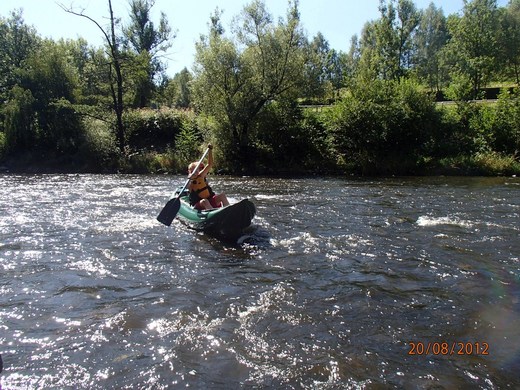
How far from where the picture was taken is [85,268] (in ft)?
23.9

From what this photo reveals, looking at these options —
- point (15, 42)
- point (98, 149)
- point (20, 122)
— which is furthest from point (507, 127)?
point (15, 42)

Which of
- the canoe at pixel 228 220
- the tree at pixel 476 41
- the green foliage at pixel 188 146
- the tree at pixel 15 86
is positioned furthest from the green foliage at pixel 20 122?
the tree at pixel 476 41

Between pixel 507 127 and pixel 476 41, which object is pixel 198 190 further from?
pixel 476 41

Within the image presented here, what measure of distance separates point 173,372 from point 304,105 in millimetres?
21523

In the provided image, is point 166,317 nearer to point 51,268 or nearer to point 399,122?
point 51,268

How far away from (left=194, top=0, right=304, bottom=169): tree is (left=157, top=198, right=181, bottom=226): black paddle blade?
12.0 meters

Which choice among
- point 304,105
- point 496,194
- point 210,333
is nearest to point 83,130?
point 304,105

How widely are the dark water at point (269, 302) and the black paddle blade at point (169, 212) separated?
372mm

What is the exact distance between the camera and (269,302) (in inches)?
229

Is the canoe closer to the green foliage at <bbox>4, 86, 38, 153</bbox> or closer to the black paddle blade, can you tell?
the black paddle blade

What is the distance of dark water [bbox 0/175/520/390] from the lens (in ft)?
14.0

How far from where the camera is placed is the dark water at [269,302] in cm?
427

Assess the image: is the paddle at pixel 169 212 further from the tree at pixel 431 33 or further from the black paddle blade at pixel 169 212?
the tree at pixel 431 33
